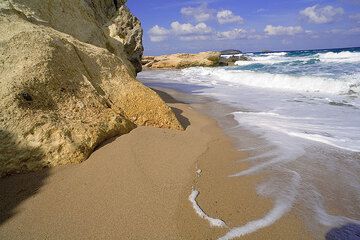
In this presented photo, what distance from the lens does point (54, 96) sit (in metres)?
3.67

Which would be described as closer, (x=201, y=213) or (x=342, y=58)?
(x=201, y=213)

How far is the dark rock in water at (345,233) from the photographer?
249 centimetres

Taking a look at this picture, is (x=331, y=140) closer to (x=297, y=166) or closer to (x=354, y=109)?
(x=297, y=166)

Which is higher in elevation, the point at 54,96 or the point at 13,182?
the point at 54,96

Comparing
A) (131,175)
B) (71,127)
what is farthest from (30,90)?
(131,175)

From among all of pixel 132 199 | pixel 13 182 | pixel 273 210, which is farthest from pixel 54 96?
pixel 273 210

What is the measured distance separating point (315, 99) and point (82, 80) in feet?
25.0

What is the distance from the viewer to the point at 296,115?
6.93m

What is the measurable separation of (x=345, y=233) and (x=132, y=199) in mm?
1841

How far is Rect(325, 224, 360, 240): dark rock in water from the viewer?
249cm

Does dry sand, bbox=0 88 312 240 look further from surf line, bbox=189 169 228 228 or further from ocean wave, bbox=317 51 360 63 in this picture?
ocean wave, bbox=317 51 360 63

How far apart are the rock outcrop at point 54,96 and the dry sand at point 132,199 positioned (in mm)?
221

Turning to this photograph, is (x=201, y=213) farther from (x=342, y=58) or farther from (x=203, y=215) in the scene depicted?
(x=342, y=58)

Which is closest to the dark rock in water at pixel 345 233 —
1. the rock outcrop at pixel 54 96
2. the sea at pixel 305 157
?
the sea at pixel 305 157
